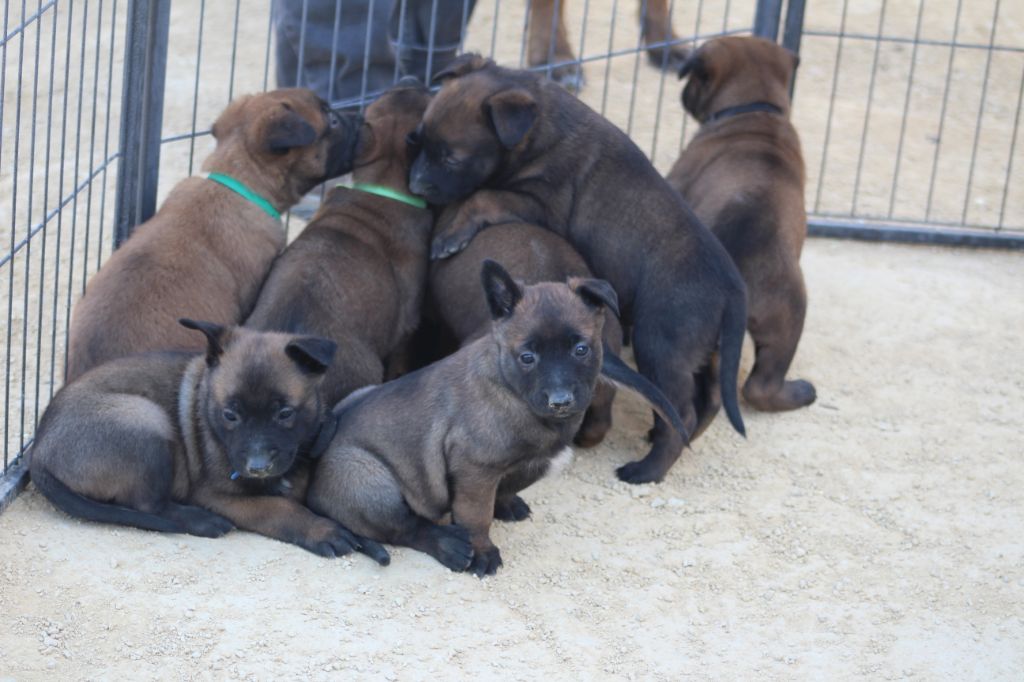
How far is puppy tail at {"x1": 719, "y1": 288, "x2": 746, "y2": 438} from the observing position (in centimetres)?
583

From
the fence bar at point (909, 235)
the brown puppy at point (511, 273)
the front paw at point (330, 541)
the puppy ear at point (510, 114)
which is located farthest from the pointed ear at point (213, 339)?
the fence bar at point (909, 235)

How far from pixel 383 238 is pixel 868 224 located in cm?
350

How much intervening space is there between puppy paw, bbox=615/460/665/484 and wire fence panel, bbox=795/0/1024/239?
9.91ft

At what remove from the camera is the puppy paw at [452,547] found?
5.02m

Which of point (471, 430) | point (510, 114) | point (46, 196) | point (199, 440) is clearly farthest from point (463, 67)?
point (199, 440)

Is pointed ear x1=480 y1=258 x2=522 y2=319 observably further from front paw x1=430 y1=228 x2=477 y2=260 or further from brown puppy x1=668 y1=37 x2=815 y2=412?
brown puppy x1=668 y1=37 x2=815 y2=412

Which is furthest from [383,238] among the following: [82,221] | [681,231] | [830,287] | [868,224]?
[868,224]

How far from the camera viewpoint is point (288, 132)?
20.0ft

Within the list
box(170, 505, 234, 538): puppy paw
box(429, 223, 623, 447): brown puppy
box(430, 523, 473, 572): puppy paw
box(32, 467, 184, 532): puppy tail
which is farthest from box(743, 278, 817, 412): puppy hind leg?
box(32, 467, 184, 532): puppy tail

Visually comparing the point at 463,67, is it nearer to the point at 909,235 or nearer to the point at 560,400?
the point at 560,400

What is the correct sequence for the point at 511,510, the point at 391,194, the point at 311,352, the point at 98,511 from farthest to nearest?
1. the point at 391,194
2. the point at 511,510
3. the point at 98,511
4. the point at 311,352

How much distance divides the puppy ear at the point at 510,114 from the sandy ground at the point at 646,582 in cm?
138

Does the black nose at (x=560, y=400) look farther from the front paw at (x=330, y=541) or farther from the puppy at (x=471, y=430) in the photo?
the front paw at (x=330, y=541)

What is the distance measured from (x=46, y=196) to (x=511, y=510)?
7.22ft
